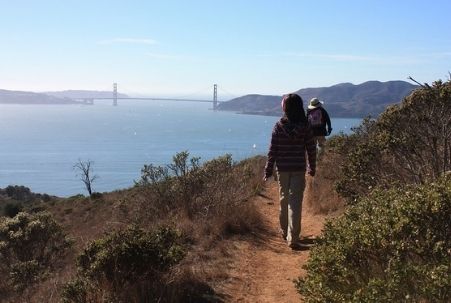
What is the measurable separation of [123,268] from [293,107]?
276 centimetres

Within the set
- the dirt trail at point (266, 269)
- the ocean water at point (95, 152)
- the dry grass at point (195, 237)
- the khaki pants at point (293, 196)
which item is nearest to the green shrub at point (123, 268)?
the dry grass at point (195, 237)

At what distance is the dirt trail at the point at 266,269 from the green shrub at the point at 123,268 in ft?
2.24

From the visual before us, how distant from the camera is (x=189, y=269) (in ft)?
15.4

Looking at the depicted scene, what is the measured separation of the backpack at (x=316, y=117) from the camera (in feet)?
29.0

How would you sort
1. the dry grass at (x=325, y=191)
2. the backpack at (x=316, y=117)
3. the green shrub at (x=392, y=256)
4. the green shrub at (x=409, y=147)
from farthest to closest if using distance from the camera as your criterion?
the backpack at (x=316, y=117), the dry grass at (x=325, y=191), the green shrub at (x=409, y=147), the green shrub at (x=392, y=256)

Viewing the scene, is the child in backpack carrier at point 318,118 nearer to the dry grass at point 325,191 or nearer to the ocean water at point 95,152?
the dry grass at point 325,191

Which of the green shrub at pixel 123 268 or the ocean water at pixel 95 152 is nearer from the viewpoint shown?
the green shrub at pixel 123 268

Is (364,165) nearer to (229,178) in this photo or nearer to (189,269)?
(189,269)

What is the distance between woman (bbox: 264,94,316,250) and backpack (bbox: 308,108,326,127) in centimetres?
300

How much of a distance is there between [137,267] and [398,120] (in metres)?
3.21

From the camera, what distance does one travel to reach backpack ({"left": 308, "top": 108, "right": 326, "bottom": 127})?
8844 millimetres

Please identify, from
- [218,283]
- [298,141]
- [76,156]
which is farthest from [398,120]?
[76,156]

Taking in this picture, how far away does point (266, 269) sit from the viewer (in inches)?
207

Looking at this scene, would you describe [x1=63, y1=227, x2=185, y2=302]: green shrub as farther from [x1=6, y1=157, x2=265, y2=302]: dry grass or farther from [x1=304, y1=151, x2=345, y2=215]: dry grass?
[x1=304, y1=151, x2=345, y2=215]: dry grass
